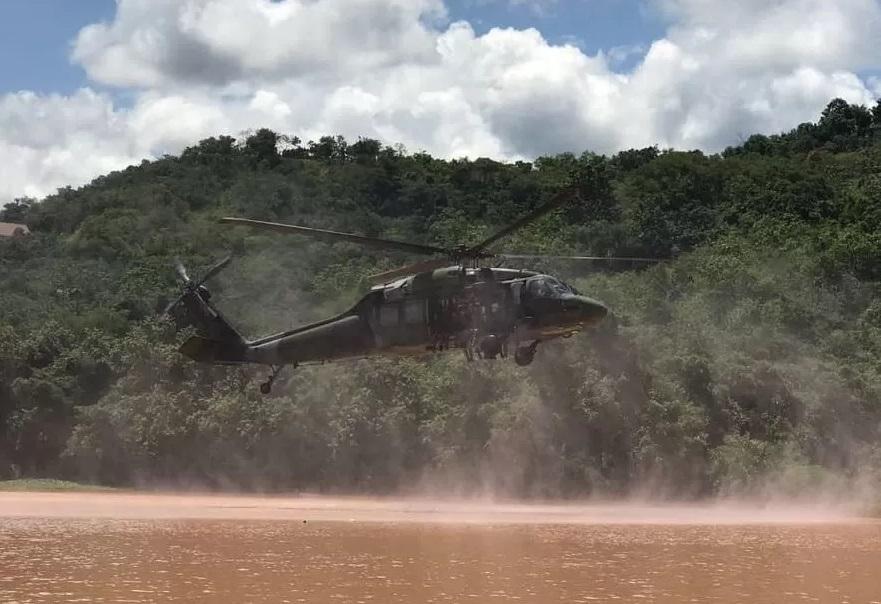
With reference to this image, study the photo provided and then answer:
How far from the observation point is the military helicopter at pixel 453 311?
21859 millimetres

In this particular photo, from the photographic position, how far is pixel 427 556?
70.3 ft

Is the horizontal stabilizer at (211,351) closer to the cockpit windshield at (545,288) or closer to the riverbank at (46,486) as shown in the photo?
the cockpit windshield at (545,288)

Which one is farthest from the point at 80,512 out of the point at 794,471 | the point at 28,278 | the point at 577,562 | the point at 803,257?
the point at 28,278

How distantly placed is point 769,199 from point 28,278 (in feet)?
179

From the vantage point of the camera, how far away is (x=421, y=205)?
9538 cm

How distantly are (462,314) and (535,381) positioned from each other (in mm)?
19596

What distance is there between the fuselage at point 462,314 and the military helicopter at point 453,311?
0.07 ft

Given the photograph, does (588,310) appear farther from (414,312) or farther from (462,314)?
(414,312)

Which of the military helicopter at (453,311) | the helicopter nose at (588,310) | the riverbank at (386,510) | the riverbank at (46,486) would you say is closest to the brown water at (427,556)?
the riverbank at (386,510)

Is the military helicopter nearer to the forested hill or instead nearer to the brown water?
the brown water

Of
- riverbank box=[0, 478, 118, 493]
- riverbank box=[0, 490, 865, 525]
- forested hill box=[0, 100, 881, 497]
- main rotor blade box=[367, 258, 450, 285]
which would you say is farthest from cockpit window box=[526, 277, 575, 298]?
riverbank box=[0, 478, 118, 493]

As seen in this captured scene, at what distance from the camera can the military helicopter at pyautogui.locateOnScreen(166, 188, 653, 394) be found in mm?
21859

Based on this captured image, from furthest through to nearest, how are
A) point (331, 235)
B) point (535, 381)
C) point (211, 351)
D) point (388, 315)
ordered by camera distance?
point (535, 381)
point (211, 351)
point (388, 315)
point (331, 235)

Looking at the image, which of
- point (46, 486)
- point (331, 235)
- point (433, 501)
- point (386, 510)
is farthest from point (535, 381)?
point (46, 486)
